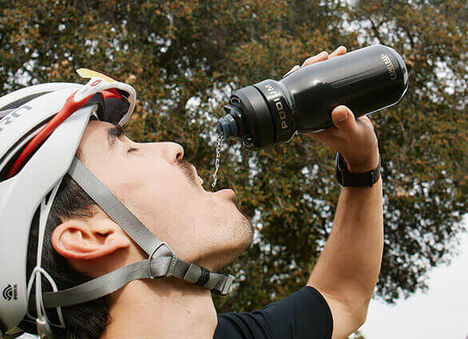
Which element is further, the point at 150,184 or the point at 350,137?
the point at 350,137

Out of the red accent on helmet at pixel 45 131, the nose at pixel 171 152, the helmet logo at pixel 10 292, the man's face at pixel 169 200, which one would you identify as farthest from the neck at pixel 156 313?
the red accent on helmet at pixel 45 131

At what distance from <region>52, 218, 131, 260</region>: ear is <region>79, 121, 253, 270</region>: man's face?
125 millimetres

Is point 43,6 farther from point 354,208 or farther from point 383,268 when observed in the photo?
point 383,268

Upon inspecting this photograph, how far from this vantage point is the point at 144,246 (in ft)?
6.12

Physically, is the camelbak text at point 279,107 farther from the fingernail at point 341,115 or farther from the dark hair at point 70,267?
the dark hair at point 70,267

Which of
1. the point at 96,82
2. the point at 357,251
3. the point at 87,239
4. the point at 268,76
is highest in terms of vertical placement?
the point at 96,82

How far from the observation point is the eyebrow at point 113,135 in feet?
6.91

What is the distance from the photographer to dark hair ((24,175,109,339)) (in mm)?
1863

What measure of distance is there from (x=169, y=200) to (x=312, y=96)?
2.64 feet

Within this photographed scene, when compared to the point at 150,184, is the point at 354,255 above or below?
below

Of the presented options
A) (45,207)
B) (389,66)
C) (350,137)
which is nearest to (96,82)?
(45,207)

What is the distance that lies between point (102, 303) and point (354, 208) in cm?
140

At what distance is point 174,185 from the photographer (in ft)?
6.66

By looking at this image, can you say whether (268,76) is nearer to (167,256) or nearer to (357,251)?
(357,251)
